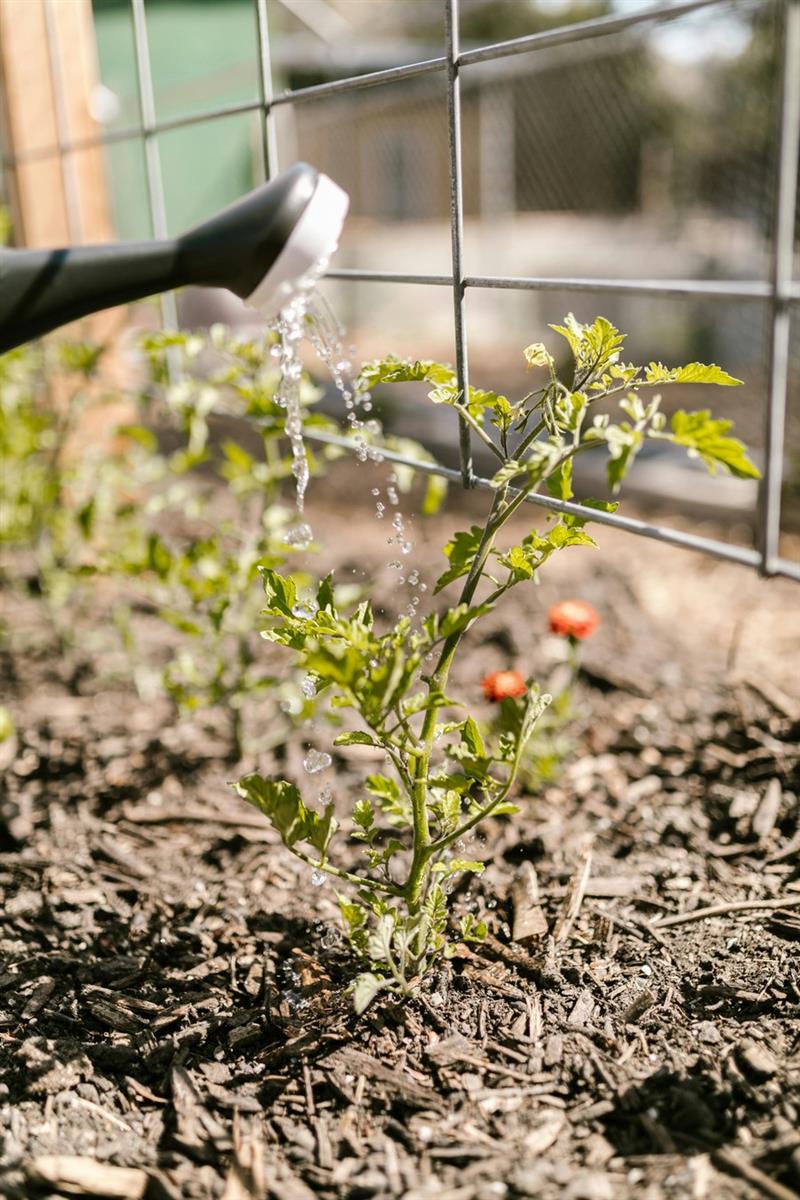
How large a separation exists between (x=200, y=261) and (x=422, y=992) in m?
0.96

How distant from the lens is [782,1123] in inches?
46.4

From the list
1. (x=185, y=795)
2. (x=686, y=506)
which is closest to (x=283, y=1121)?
(x=185, y=795)

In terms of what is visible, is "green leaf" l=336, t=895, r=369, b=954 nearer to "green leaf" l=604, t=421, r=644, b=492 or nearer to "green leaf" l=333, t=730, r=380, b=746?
"green leaf" l=333, t=730, r=380, b=746

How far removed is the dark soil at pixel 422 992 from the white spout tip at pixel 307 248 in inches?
35.7

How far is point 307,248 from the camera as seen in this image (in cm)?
122

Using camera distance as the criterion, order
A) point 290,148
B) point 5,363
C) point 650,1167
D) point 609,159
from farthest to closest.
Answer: point 609,159 → point 290,148 → point 5,363 → point 650,1167

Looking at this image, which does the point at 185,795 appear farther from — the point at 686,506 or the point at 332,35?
the point at 332,35

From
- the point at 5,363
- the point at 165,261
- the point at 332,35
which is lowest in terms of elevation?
the point at 5,363

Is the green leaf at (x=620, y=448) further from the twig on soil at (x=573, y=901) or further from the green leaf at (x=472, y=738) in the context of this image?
the twig on soil at (x=573, y=901)

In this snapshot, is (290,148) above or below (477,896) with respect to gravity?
above

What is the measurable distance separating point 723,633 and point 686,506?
1.24m

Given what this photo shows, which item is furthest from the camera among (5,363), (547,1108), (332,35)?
(332,35)

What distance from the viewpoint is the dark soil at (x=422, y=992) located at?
3.92 ft

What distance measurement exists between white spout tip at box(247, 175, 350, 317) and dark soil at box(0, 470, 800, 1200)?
2.98ft
